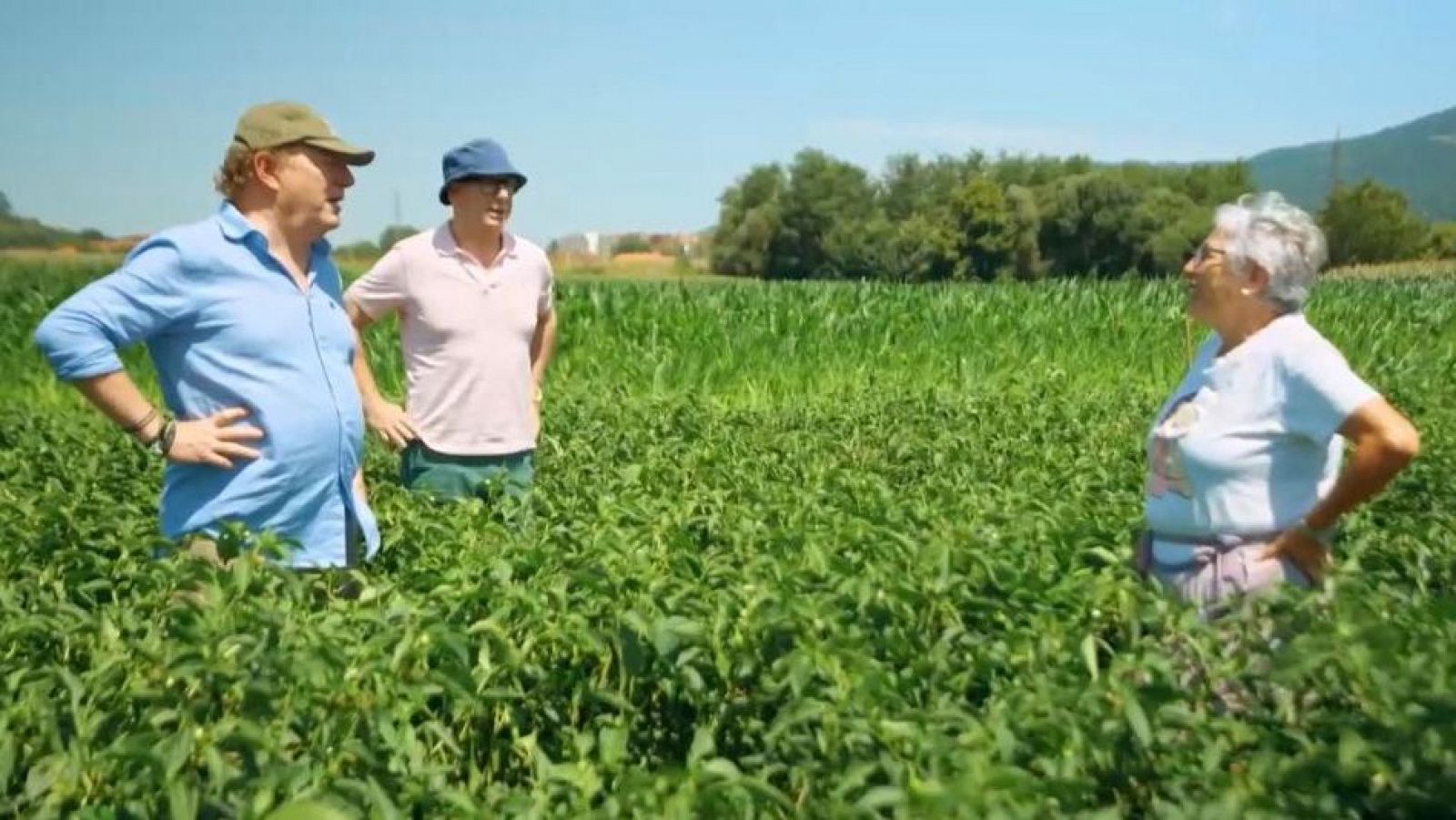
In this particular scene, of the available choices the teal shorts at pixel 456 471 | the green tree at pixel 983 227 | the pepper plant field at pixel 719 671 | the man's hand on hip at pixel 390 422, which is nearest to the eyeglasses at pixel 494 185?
the man's hand on hip at pixel 390 422

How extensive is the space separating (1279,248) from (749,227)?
221 ft

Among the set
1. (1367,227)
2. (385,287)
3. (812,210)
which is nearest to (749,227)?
(812,210)

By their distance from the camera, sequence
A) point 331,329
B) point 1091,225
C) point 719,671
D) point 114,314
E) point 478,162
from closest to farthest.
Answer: point 719,671, point 114,314, point 331,329, point 478,162, point 1091,225

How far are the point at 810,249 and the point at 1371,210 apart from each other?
148 ft

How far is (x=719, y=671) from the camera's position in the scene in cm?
275

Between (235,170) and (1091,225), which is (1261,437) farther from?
(1091,225)

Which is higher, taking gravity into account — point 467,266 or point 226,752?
point 467,266

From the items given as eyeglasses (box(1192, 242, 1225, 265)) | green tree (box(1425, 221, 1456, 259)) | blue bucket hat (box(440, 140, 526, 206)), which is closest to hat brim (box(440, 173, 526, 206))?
blue bucket hat (box(440, 140, 526, 206))

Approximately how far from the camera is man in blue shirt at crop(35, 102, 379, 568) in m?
3.70

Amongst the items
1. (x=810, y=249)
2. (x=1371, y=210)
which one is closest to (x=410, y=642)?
(x=810, y=249)

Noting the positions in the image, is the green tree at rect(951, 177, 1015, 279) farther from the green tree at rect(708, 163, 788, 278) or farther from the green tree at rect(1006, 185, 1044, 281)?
the green tree at rect(708, 163, 788, 278)

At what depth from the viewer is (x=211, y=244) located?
3.79 m

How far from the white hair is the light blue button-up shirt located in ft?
7.54

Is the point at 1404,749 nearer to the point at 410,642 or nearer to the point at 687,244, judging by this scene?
the point at 410,642
